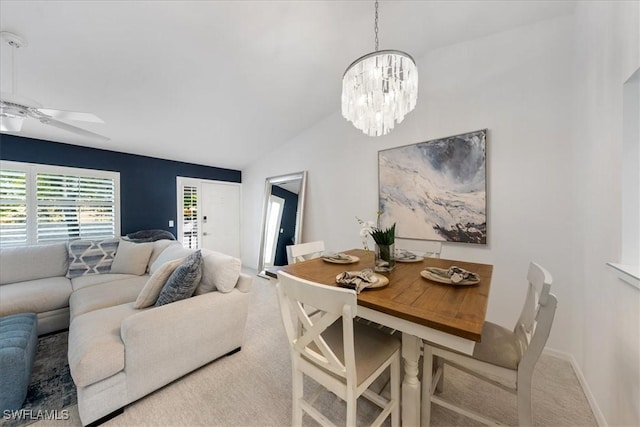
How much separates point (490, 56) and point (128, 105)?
388cm

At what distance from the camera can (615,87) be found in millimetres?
1320

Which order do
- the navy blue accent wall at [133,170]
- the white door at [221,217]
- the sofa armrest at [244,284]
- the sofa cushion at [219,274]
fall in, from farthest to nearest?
the white door at [221,217] → the navy blue accent wall at [133,170] → the sofa armrest at [244,284] → the sofa cushion at [219,274]

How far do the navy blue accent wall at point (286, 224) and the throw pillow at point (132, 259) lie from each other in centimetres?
197

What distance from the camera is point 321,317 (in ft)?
3.15

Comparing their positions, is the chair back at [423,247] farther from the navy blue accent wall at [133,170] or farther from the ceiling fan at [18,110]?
the navy blue accent wall at [133,170]

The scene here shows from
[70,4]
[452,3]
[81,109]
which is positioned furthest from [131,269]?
[452,3]

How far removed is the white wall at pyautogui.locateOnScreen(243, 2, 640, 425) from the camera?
4.28 ft

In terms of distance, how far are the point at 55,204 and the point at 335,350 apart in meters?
4.38

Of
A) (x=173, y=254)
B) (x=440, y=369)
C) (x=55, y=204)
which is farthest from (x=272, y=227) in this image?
(x=440, y=369)

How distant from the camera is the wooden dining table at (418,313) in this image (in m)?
0.87

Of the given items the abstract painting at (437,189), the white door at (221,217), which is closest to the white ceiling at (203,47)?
the abstract painting at (437,189)

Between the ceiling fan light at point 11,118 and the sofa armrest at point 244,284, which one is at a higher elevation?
the ceiling fan light at point 11,118

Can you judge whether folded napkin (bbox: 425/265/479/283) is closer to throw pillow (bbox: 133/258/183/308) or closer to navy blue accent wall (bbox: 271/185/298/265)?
throw pillow (bbox: 133/258/183/308)

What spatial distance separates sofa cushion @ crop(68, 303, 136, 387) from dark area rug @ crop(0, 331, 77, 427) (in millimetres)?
396
